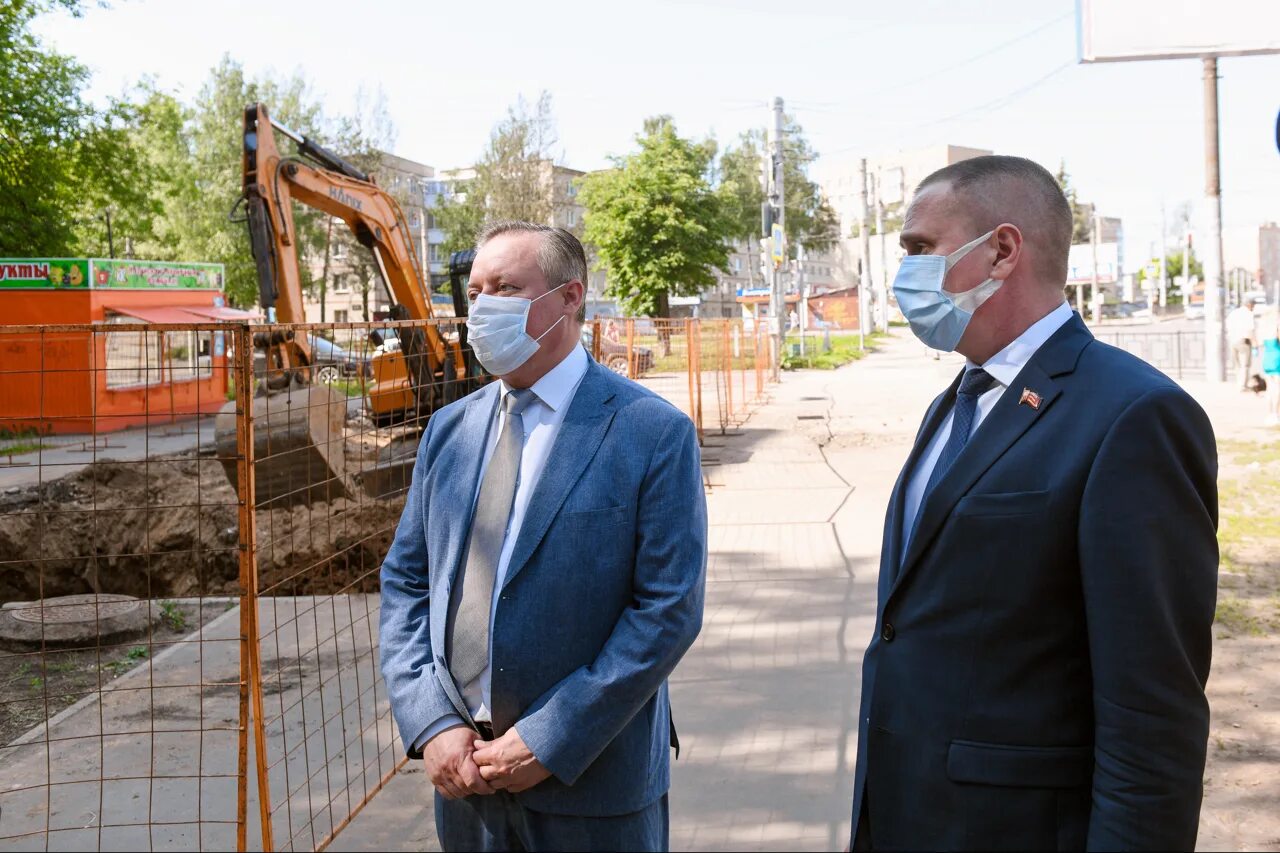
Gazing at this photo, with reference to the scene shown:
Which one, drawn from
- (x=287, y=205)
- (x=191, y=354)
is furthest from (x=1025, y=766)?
(x=191, y=354)

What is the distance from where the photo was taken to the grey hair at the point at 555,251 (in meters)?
2.76

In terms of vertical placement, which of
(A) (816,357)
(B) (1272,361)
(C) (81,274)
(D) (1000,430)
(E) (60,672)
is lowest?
(E) (60,672)

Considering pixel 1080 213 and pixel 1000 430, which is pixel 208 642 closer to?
pixel 1000 430

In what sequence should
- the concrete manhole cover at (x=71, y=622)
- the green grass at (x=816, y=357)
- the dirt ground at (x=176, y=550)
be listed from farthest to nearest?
the green grass at (x=816, y=357), the dirt ground at (x=176, y=550), the concrete manhole cover at (x=71, y=622)

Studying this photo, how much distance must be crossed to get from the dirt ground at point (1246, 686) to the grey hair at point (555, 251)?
2.94 m

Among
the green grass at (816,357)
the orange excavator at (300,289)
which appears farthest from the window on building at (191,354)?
the green grass at (816,357)

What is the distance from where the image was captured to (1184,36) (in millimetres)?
15023

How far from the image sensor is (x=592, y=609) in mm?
2518

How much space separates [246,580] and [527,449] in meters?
1.53

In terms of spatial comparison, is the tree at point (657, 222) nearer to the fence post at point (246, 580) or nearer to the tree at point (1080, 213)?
the fence post at point (246, 580)

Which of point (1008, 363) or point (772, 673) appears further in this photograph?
point (772, 673)

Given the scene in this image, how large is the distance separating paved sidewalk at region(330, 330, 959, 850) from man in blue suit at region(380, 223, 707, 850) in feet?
5.34

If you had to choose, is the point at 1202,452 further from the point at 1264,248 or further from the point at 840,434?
the point at 1264,248

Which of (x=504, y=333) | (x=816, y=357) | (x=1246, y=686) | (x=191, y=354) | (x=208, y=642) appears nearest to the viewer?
(x=504, y=333)
